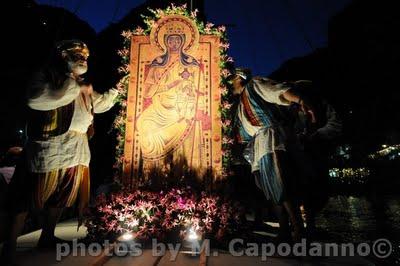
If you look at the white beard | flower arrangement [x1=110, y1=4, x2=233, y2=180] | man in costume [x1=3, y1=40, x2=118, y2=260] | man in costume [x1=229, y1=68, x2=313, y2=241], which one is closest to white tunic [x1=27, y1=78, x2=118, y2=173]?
man in costume [x1=3, y1=40, x2=118, y2=260]

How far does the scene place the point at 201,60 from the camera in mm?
5672

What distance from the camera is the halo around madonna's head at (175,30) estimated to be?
5.68 meters

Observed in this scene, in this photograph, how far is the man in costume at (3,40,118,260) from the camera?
394 centimetres

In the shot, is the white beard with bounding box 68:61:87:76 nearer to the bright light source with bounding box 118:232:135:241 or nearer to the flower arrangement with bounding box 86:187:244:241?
the flower arrangement with bounding box 86:187:244:241

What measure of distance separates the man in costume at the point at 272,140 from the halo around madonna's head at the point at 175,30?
59.5 inches

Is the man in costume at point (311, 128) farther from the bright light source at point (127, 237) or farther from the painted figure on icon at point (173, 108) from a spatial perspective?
the bright light source at point (127, 237)

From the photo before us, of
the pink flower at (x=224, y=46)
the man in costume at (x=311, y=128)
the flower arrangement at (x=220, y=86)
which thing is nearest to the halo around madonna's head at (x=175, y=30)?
the flower arrangement at (x=220, y=86)

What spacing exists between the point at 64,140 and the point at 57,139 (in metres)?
0.09

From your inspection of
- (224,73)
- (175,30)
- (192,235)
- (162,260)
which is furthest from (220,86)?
(162,260)

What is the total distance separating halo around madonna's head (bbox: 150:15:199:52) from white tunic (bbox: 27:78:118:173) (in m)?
1.86

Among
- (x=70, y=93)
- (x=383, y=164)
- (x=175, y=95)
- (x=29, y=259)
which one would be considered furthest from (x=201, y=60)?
(x=383, y=164)

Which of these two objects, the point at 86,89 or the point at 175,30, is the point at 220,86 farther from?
the point at 86,89

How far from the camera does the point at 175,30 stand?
5723 millimetres

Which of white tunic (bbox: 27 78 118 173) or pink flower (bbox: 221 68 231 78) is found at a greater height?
pink flower (bbox: 221 68 231 78)
